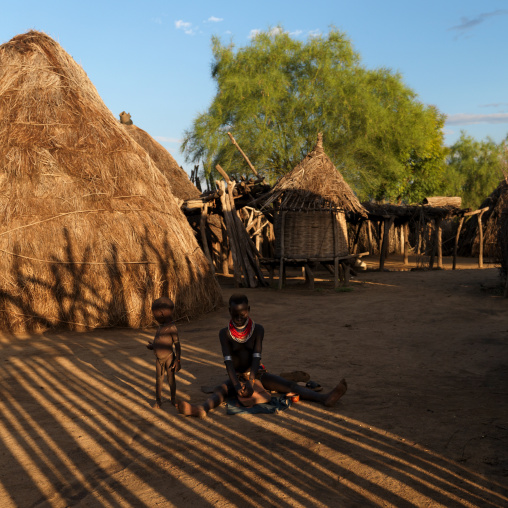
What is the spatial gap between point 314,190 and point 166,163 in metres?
7.32

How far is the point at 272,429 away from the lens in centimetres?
355

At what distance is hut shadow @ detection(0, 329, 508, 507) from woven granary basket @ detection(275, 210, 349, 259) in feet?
25.0

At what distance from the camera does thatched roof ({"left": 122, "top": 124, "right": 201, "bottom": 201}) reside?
54.3ft

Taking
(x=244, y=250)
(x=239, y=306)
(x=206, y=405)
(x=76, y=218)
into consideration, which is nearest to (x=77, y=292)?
(x=76, y=218)

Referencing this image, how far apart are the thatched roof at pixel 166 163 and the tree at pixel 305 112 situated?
4382mm

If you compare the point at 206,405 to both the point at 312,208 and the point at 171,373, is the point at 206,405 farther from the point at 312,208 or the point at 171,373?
the point at 312,208

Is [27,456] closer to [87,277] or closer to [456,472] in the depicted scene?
[456,472]

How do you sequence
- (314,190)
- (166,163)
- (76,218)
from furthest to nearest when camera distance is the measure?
(166,163) < (314,190) < (76,218)

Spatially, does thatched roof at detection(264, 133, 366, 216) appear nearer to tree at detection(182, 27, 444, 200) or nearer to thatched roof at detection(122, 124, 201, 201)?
thatched roof at detection(122, 124, 201, 201)

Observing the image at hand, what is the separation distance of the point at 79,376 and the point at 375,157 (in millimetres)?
18691

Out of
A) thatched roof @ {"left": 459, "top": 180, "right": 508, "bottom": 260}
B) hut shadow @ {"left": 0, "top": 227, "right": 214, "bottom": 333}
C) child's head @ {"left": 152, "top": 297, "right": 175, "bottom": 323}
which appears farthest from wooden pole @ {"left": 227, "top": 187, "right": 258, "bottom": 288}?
thatched roof @ {"left": 459, "top": 180, "right": 508, "bottom": 260}

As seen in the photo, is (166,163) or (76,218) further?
(166,163)

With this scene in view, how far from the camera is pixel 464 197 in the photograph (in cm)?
4078

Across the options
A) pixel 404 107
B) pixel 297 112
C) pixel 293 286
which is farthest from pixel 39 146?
pixel 404 107
